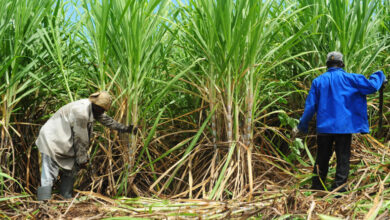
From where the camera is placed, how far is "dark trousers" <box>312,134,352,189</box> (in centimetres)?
275

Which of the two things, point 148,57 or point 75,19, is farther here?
point 75,19

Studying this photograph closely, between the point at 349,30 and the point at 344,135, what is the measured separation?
0.85 metres

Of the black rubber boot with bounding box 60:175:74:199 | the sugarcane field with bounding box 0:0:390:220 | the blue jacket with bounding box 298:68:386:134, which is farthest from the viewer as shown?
the black rubber boot with bounding box 60:175:74:199

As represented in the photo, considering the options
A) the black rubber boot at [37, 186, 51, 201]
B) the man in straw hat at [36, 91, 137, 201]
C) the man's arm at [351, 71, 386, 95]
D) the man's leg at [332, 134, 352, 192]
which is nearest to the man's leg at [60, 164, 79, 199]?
the man in straw hat at [36, 91, 137, 201]

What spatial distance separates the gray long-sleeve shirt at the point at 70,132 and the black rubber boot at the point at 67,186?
80 millimetres

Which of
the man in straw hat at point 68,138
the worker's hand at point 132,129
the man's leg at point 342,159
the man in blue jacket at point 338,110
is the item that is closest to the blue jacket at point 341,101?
the man in blue jacket at point 338,110

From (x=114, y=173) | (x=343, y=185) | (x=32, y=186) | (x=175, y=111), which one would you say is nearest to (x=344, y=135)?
(x=343, y=185)

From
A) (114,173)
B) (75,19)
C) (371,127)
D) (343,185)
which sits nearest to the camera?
(343,185)

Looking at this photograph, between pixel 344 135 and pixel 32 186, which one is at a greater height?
pixel 344 135

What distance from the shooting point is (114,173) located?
296 cm

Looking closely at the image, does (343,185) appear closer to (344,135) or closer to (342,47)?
(344,135)

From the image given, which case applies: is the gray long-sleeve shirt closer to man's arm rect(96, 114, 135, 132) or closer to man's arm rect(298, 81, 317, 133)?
man's arm rect(96, 114, 135, 132)

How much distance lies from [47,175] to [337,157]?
1.98 m

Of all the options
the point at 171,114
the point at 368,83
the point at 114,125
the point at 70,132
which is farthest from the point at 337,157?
the point at 70,132
